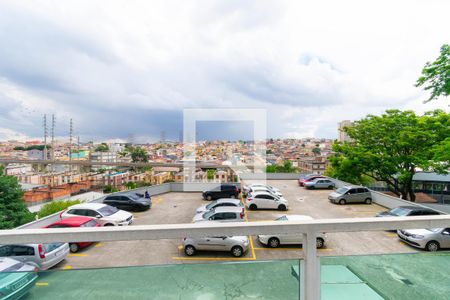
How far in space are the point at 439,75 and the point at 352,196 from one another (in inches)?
305

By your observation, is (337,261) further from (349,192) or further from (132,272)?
(349,192)

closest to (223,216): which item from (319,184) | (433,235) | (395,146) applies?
(433,235)

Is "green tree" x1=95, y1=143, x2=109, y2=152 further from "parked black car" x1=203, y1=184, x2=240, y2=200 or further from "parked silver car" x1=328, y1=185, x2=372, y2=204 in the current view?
"parked silver car" x1=328, y1=185, x2=372, y2=204

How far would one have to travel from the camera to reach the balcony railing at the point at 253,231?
108 centimetres

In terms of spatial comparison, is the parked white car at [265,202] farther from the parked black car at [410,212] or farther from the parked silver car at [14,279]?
the parked silver car at [14,279]

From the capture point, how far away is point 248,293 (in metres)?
1.26

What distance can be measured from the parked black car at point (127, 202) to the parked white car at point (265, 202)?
18.7 feet

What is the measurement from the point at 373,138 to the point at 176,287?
21558 millimetres

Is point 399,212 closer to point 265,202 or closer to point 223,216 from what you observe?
point 265,202

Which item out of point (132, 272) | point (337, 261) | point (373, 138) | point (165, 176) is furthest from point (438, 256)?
point (165, 176)

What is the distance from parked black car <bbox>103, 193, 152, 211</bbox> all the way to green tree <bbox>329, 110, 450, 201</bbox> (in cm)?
1491

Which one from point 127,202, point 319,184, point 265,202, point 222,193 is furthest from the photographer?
point 319,184

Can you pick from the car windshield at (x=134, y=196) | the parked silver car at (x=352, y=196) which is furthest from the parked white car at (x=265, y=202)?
the car windshield at (x=134, y=196)

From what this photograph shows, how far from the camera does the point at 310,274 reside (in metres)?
1.25
